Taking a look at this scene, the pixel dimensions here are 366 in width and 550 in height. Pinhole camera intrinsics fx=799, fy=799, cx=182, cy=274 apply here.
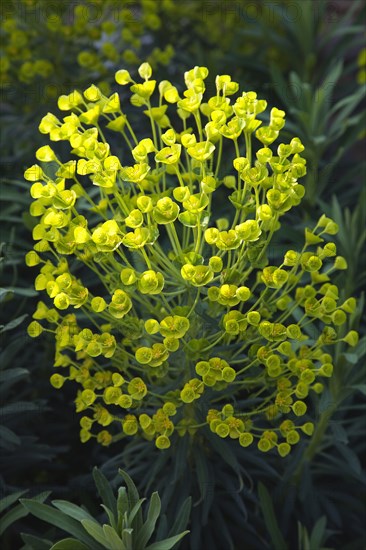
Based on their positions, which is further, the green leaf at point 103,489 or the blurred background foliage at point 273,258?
the blurred background foliage at point 273,258

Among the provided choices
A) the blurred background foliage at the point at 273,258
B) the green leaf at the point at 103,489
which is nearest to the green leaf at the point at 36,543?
the blurred background foliage at the point at 273,258

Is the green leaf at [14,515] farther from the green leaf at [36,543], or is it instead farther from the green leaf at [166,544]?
the green leaf at [166,544]

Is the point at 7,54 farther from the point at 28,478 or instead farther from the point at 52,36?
the point at 28,478

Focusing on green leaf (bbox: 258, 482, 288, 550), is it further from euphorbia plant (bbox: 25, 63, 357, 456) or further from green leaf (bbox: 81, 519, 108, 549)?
green leaf (bbox: 81, 519, 108, 549)

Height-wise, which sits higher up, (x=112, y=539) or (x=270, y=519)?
(x=112, y=539)

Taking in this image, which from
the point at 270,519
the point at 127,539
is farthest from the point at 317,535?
the point at 127,539

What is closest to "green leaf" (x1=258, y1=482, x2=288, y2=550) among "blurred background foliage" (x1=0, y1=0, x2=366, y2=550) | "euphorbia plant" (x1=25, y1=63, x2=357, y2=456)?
"blurred background foliage" (x1=0, y1=0, x2=366, y2=550)

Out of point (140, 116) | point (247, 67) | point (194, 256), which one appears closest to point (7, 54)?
point (140, 116)

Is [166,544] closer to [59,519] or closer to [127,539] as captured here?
[127,539]
